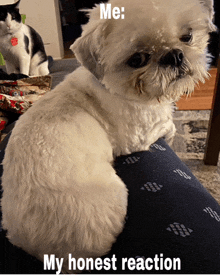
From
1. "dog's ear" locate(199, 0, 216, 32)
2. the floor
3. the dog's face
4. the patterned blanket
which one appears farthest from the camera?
the floor

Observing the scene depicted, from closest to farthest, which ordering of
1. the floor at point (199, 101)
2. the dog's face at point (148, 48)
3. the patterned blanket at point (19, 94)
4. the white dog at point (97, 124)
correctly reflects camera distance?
the white dog at point (97, 124) → the dog's face at point (148, 48) → the patterned blanket at point (19, 94) → the floor at point (199, 101)

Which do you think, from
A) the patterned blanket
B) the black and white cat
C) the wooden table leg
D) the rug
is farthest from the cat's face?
the wooden table leg

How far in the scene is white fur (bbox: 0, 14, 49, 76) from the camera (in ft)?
7.33

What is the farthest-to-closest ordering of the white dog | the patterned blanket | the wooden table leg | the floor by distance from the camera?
the floor → the wooden table leg → the patterned blanket → the white dog

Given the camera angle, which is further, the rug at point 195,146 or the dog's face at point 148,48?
the rug at point 195,146

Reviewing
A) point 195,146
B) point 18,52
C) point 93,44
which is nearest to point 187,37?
point 93,44

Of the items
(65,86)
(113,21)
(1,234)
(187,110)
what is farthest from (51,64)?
(1,234)

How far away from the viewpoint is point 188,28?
77 centimetres

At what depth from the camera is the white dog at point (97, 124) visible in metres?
0.56

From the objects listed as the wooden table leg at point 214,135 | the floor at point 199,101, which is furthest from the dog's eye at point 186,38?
the floor at point 199,101

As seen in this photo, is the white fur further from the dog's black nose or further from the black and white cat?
the dog's black nose

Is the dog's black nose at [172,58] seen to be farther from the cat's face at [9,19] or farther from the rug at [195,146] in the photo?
the cat's face at [9,19]

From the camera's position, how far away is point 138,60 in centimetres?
74

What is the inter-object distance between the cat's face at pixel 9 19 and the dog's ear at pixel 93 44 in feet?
5.69
